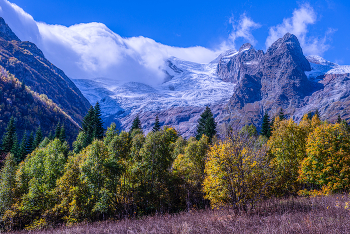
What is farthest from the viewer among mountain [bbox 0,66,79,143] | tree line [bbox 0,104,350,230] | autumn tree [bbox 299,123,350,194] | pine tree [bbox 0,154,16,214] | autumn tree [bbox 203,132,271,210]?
mountain [bbox 0,66,79,143]

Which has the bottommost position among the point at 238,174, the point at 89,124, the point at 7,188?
the point at 7,188

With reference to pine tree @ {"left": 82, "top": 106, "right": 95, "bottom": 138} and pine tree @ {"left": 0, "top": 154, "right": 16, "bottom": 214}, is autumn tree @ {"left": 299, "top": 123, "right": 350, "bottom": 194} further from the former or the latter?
pine tree @ {"left": 82, "top": 106, "right": 95, "bottom": 138}

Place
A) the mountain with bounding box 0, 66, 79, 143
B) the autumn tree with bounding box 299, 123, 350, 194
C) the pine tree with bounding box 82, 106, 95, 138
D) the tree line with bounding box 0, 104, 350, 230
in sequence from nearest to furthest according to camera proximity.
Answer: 1. the autumn tree with bounding box 299, 123, 350, 194
2. the tree line with bounding box 0, 104, 350, 230
3. the pine tree with bounding box 82, 106, 95, 138
4. the mountain with bounding box 0, 66, 79, 143

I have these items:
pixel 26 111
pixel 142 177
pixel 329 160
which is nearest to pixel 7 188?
pixel 142 177

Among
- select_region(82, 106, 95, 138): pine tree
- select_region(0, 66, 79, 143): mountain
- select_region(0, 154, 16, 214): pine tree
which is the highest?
select_region(0, 66, 79, 143): mountain

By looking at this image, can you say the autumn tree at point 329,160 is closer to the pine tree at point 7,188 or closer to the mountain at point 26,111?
the pine tree at point 7,188

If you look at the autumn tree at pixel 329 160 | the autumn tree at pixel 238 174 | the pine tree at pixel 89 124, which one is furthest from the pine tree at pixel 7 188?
the autumn tree at pixel 329 160

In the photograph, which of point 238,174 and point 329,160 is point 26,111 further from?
point 329,160

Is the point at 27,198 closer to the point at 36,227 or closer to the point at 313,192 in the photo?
the point at 36,227

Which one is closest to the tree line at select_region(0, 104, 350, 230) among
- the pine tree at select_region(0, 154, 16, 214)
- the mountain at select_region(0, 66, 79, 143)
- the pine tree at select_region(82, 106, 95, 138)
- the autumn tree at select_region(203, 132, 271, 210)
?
the pine tree at select_region(0, 154, 16, 214)

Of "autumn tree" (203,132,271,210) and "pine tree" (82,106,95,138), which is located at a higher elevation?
"pine tree" (82,106,95,138)

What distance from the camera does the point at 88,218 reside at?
2089 cm

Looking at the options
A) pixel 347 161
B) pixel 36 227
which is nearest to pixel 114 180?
pixel 36 227

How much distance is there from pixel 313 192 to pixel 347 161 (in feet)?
14.3
